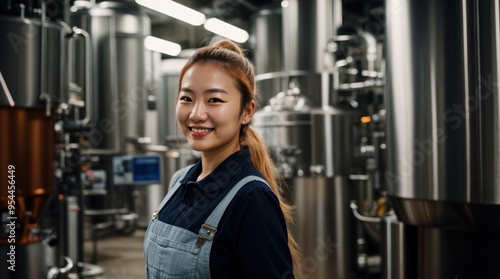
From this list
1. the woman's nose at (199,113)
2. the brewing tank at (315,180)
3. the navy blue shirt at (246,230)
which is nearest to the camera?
the navy blue shirt at (246,230)

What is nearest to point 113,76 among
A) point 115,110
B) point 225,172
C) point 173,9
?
point 115,110

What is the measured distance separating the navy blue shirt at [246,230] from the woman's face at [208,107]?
11 cm

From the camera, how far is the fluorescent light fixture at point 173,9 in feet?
15.6

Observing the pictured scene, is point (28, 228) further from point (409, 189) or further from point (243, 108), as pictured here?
point (409, 189)

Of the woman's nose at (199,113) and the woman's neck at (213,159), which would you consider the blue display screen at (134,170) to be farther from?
the woman's nose at (199,113)

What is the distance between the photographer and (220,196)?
1.25 metres

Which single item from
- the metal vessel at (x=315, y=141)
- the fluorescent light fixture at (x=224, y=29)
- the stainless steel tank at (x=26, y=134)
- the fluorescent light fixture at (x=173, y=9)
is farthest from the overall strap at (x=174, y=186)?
the fluorescent light fixture at (x=224, y=29)

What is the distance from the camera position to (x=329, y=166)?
4250 millimetres

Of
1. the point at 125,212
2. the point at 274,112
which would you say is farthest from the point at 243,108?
the point at 125,212

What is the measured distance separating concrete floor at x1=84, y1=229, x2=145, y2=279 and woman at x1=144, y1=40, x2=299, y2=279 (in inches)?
134

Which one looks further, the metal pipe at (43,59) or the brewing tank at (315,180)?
the brewing tank at (315,180)

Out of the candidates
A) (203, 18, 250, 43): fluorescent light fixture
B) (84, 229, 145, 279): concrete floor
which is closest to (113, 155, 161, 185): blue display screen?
(84, 229, 145, 279): concrete floor

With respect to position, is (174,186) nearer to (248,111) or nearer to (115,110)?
(248,111)

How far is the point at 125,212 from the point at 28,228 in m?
1.95
